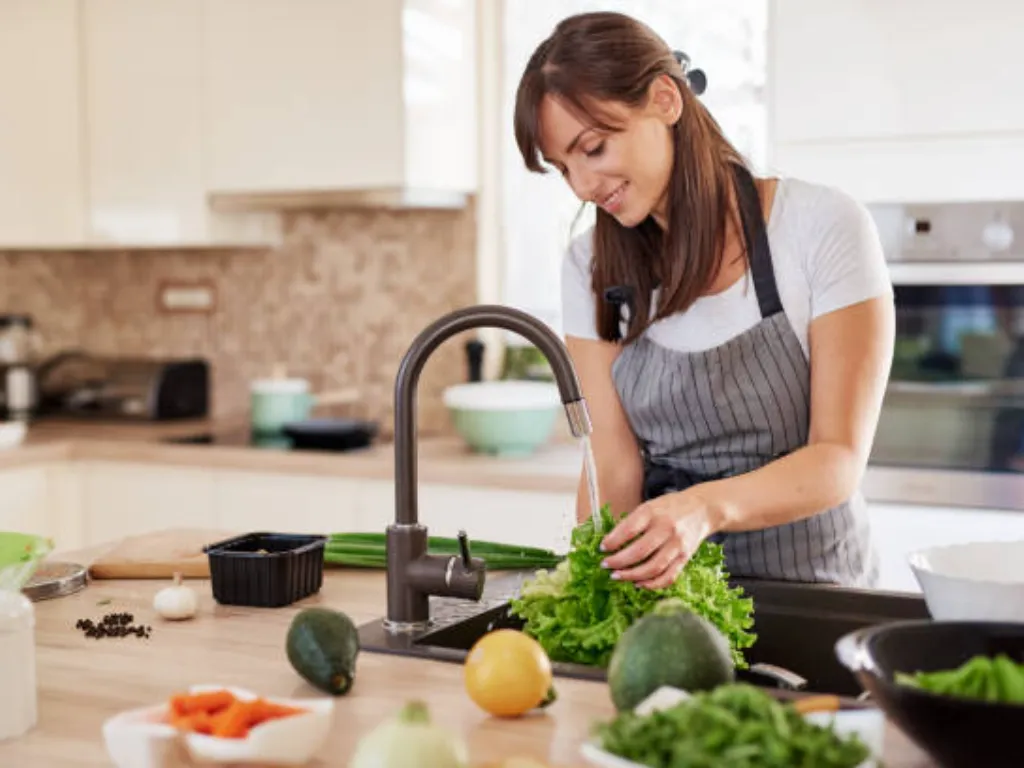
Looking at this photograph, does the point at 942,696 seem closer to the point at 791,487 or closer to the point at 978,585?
the point at 978,585

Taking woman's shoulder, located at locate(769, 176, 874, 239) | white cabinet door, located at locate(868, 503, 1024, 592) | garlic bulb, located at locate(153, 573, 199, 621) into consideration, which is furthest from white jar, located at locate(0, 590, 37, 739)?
white cabinet door, located at locate(868, 503, 1024, 592)

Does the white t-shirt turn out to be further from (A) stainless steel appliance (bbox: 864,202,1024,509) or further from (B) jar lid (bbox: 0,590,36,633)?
(B) jar lid (bbox: 0,590,36,633)

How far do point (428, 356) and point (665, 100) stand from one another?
633 millimetres

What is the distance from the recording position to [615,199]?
81.4 inches

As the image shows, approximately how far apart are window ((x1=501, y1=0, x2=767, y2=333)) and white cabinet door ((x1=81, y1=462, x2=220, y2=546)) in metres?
1.04

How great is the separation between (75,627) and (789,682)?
922 millimetres

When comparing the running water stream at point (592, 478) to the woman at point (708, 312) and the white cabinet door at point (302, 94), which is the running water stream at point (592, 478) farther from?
the white cabinet door at point (302, 94)

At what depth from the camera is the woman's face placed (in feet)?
6.54

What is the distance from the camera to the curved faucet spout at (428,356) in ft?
5.17

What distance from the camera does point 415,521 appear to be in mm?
1751

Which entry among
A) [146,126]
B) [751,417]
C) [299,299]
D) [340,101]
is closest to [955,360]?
[751,417]

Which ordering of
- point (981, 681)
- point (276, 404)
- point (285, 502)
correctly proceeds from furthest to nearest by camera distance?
point (276, 404)
point (285, 502)
point (981, 681)

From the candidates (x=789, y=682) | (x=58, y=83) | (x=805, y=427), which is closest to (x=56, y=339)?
(x=58, y=83)

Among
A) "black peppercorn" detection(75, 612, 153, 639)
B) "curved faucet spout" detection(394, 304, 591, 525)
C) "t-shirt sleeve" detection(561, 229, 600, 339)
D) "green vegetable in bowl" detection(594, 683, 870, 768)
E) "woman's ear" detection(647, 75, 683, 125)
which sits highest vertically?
"woman's ear" detection(647, 75, 683, 125)
